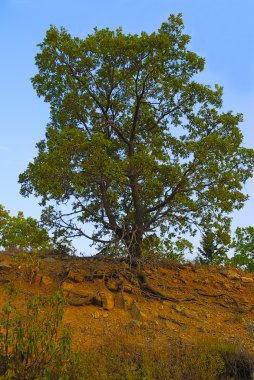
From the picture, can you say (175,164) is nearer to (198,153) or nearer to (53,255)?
(198,153)

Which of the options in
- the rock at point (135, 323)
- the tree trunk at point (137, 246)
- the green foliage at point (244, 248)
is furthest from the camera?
the green foliage at point (244, 248)

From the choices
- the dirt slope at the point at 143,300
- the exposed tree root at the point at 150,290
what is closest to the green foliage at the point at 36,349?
the dirt slope at the point at 143,300

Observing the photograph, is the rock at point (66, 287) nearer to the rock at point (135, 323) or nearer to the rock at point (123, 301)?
the rock at point (123, 301)

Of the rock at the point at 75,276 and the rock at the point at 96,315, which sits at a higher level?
the rock at the point at 75,276

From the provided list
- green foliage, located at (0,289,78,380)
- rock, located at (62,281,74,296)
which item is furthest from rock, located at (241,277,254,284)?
green foliage, located at (0,289,78,380)

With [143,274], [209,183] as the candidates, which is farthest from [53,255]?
[209,183]

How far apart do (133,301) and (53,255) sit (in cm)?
464

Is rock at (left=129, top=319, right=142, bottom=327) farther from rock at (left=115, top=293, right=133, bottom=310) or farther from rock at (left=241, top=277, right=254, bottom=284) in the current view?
rock at (left=241, top=277, right=254, bottom=284)

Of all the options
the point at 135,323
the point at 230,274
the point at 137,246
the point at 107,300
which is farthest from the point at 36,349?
the point at 230,274

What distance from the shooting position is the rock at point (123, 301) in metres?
13.0

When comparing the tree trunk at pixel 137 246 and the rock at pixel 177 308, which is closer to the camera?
the rock at pixel 177 308

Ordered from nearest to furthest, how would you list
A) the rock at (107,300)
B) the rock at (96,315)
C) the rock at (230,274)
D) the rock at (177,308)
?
the rock at (96,315) → the rock at (107,300) → the rock at (177,308) → the rock at (230,274)

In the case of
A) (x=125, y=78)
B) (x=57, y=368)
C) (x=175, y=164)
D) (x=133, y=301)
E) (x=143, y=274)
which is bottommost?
(x=57, y=368)

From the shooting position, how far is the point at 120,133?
50.8 ft
